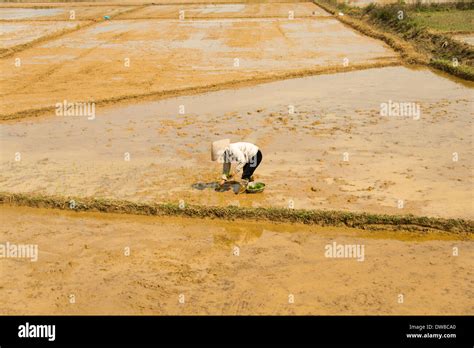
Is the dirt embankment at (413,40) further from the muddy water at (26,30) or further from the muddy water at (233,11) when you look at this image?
the muddy water at (26,30)

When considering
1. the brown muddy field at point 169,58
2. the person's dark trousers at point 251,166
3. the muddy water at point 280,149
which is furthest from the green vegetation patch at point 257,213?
the brown muddy field at point 169,58

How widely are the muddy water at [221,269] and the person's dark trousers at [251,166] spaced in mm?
977

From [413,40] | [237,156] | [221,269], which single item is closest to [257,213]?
[237,156]

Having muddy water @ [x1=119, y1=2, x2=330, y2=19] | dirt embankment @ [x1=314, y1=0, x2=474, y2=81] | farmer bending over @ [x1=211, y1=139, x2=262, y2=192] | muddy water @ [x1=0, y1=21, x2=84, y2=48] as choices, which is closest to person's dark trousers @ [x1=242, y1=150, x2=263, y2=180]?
farmer bending over @ [x1=211, y1=139, x2=262, y2=192]

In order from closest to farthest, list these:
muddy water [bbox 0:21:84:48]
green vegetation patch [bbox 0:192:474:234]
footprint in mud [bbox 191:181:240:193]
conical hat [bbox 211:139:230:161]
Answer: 1. green vegetation patch [bbox 0:192:474:234]
2. conical hat [bbox 211:139:230:161]
3. footprint in mud [bbox 191:181:240:193]
4. muddy water [bbox 0:21:84:48]

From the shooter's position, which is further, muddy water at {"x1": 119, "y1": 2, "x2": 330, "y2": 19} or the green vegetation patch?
muddy water at {"x1": 119, "y1": 2, "x2": 330, "y2": 19}

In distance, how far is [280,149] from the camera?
9.35 meters

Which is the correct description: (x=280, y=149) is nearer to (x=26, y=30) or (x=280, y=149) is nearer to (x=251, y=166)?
(x=251, y=166)

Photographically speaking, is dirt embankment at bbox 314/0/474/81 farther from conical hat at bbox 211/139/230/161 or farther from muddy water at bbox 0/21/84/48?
muddy water at bbox 0/21/84/48

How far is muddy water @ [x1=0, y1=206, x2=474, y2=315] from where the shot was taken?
5102 mm

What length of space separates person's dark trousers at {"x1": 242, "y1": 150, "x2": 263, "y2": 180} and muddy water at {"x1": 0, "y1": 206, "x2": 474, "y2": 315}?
98 centimetres

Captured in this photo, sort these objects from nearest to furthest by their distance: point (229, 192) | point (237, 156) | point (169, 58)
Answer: point (237, 156) < point (229, 192) < point (169, 58)

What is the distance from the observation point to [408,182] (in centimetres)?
771

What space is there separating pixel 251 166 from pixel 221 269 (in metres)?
2.12
